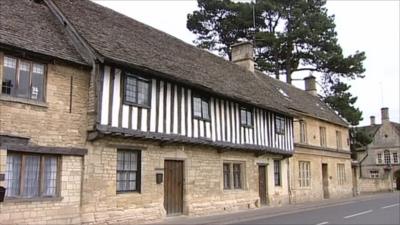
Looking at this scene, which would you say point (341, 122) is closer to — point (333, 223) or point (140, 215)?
point (333, 223)

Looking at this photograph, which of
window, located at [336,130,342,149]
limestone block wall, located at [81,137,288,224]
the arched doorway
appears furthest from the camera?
the arched doorway

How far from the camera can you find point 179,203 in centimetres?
1625

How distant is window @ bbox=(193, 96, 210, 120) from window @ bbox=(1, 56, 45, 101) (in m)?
6.32

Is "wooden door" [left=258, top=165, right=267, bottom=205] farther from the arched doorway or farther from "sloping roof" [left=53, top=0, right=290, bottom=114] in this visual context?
the arched doorway

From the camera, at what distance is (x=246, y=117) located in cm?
2003

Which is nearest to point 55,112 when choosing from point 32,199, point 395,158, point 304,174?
point 32,199

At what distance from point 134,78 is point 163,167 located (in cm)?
334

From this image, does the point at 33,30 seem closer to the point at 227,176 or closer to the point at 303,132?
the point at 227,176

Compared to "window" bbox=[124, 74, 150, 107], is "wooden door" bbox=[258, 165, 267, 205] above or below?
below

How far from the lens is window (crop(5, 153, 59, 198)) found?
1122 centimetres

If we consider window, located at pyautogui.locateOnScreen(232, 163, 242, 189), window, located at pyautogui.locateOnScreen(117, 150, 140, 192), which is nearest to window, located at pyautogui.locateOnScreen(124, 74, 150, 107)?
window, located at pyautogui.locateOnScreen(117, 150, 140, 192)

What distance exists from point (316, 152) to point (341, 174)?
18.1ft

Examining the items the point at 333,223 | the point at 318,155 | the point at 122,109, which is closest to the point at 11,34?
the point at 122,109

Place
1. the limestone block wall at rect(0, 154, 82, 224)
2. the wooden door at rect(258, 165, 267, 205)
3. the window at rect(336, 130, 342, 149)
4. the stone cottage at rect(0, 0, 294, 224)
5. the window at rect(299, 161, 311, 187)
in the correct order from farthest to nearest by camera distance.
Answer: the window at rect(336, 130, 342, 149) < the window at rect(299, 161, 311, 187) < the wooden door at rect(258, 165, 267, 205) < the stone cottage at rect(0, 0, 294, 224) < the limestone block wall at rect(0, 154, 82, 224)
